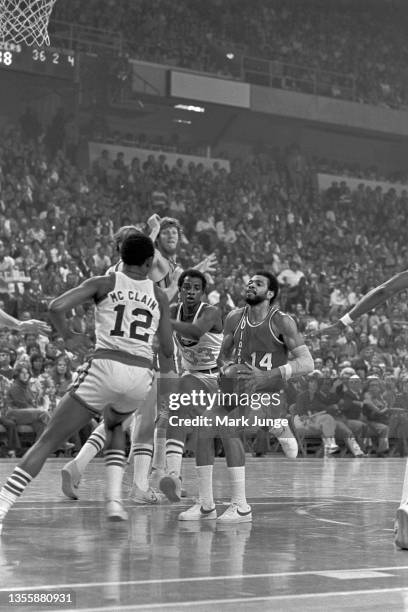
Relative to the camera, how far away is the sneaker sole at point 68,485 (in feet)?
31.8

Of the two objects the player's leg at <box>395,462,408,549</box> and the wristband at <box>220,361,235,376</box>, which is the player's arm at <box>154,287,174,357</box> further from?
the player's leg at <box>395,462,408,549</box>

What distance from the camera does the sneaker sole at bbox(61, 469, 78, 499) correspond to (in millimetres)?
9680

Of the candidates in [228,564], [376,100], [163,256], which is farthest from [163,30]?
[228,564]

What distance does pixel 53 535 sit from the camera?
7.79 meters

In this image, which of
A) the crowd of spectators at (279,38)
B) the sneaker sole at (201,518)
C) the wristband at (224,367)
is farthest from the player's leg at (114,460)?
the crowd of spectators at (279,38)

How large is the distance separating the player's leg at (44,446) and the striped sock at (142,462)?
6.58 feet

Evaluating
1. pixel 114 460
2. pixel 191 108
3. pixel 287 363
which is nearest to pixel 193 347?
pixel 287 363

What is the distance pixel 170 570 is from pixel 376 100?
119 ft

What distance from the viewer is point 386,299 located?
7863mm

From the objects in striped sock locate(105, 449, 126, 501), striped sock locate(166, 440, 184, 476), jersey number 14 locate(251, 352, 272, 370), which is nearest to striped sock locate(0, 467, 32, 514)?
striped sock locate(105, 449, 126, 501)

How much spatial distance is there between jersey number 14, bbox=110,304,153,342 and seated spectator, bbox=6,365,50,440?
942 cm

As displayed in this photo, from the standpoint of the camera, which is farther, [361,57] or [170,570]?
[361,57]

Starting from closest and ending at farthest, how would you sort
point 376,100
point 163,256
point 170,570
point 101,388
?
1. point 170,570
2. point 101,388
3. point 163,256
4. point 376,100

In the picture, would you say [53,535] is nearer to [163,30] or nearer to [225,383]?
[225,383]
